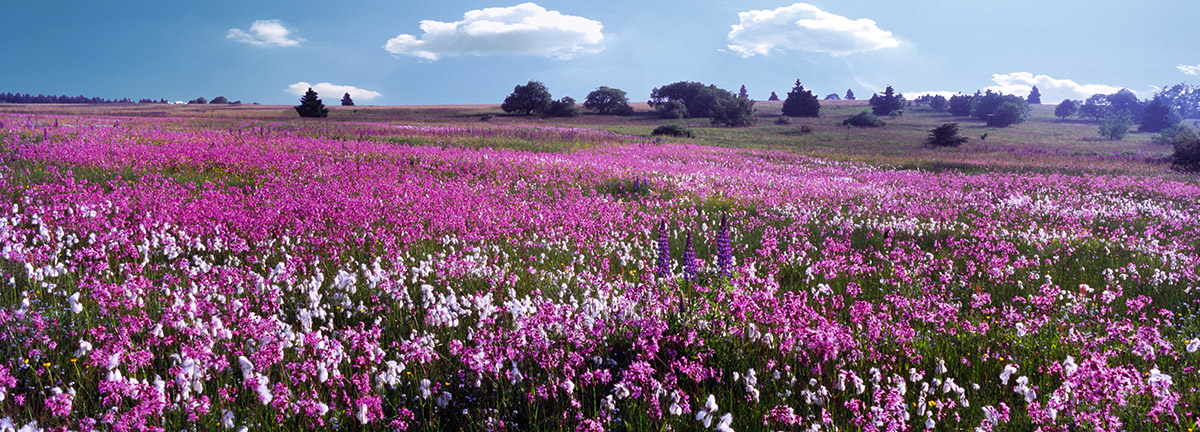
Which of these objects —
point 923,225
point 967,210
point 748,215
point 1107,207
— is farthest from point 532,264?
point 1107,207

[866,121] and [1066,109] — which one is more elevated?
[1066,109]

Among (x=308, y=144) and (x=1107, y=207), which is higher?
(x=308, y=144)

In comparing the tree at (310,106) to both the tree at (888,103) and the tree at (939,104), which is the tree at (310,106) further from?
the tree at (939,104)

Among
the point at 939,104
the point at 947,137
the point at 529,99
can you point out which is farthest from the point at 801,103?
the point at 947,137

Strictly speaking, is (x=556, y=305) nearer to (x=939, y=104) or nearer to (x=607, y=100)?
(x=607, y=100)

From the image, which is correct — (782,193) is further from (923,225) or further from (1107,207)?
(1107,207)

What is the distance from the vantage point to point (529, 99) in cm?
8319

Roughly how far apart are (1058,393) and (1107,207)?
44.9 feet

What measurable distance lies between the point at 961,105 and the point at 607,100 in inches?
2687

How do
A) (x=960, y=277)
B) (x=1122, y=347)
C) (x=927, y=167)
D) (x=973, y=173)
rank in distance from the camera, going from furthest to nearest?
(x=927, y=167), (x=973, y=173), (x=960, y=277), (x=1122, y=347)

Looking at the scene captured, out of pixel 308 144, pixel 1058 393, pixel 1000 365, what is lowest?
pixel 1000 365

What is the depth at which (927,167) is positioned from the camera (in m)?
24.7

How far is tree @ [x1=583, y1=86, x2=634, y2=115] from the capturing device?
93000 mm

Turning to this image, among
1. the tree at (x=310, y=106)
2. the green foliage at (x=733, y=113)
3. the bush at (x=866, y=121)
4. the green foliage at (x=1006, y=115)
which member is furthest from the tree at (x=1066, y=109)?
the tree at (x=310, y=106)
